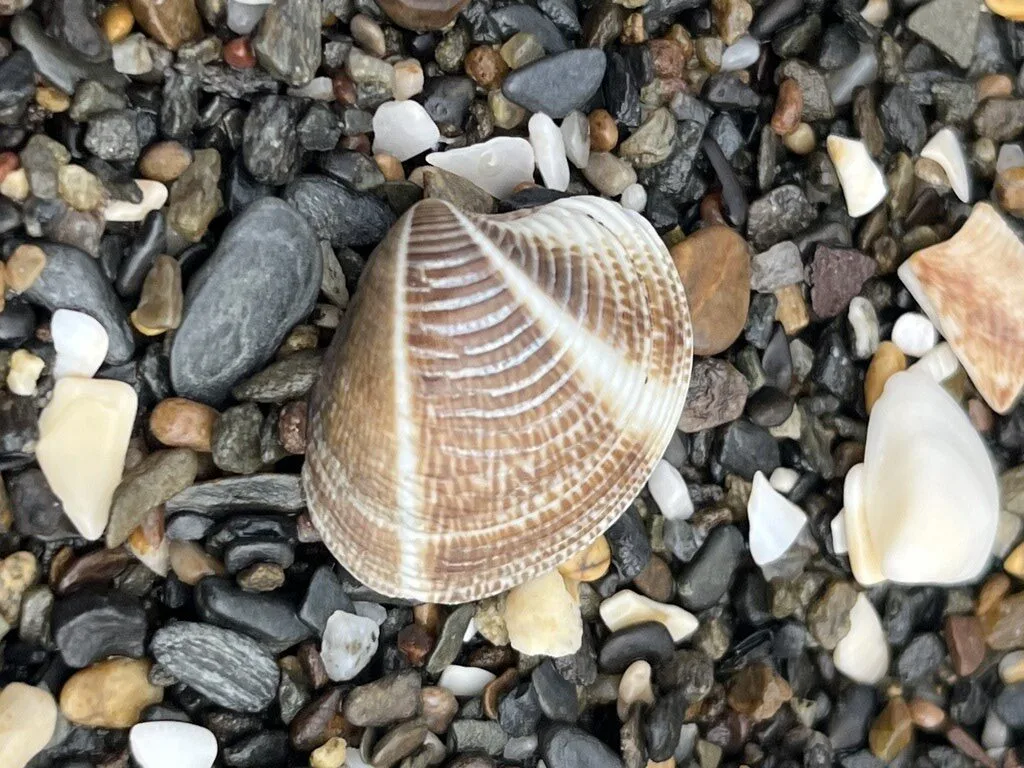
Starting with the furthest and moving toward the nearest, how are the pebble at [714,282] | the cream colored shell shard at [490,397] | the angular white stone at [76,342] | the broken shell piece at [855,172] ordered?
the broken shell piece at [855,172]
the pebble at [714,282]
the angular white stone at [76,342]
the cream colored shell shard at [490,397]

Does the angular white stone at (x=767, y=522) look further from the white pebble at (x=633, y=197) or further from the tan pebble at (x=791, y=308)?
the white pebble at (x=633, y=197)

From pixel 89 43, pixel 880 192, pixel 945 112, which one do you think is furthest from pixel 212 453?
pixel 945 112

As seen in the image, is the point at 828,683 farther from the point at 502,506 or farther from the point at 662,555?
the point at 502,506

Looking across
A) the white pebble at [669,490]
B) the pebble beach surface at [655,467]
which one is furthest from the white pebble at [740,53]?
the white pebble at [669,490]

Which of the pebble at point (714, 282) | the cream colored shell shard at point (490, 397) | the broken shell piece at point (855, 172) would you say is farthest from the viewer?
the broken shell piece at point (855, 172)

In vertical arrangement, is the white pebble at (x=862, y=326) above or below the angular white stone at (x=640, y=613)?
above

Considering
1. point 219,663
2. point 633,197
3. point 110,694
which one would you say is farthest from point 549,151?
point 110,694
